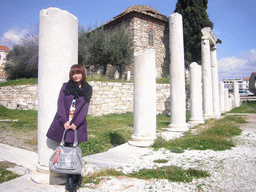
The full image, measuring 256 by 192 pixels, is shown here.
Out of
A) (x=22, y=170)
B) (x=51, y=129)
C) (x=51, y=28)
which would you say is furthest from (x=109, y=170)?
(x=51, y=28)

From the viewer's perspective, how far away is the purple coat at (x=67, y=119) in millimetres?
2567

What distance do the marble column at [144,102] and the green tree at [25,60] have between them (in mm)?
16796

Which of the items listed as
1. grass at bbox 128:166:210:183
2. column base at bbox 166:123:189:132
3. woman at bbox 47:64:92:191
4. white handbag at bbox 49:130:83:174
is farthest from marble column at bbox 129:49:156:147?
white handbag at bbox 49:130:83:174

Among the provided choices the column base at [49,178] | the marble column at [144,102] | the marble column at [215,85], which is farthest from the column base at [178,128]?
the marble column at [215,85]

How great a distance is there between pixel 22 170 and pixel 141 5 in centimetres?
2325

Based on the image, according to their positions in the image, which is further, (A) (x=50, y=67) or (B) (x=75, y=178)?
(A) (x=50, y=67)

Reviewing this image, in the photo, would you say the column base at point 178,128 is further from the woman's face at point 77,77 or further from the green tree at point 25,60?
the green tree at point 25,60

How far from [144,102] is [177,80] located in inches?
110

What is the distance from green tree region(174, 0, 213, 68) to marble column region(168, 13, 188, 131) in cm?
1395

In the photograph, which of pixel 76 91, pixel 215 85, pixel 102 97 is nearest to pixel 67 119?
pixel 76 91

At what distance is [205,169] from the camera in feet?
11.0

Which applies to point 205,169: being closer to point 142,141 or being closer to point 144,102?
point 142,141

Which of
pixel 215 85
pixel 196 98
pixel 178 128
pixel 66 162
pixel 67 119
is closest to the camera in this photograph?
pixel 66 162

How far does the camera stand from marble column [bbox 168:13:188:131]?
748cm
